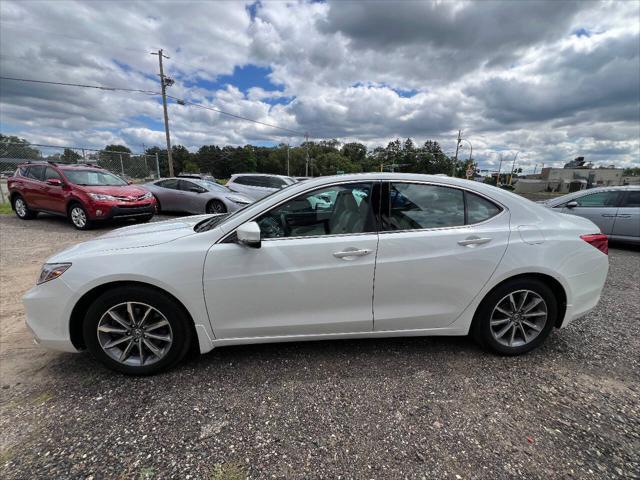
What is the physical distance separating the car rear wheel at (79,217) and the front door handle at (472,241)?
8.46 metres

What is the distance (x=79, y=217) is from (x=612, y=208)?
1247cm

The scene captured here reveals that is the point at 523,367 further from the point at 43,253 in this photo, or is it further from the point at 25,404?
the point at 43,253

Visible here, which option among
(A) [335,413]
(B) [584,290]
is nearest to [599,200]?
(B) [584,290]

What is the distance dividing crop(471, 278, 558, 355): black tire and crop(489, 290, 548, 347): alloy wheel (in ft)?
0.05

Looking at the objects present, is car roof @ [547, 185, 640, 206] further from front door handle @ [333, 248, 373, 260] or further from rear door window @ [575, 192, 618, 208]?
front door handle @ [333, 248, 373, 260]

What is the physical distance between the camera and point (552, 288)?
2678 mm

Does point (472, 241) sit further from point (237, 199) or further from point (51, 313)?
point (237, 199)

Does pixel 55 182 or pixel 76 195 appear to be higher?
pixel 55 182

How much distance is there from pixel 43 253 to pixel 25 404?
471cm

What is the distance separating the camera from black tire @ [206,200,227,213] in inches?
391

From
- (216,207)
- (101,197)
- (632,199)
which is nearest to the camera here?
(632,199)

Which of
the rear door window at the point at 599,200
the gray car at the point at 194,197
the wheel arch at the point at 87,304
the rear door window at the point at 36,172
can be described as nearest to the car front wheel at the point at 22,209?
the rear door window at the point at 36,172

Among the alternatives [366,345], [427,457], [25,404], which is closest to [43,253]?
[25,404]

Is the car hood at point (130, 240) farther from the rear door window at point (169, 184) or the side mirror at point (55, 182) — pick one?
the rear door window at point (169, 184)
